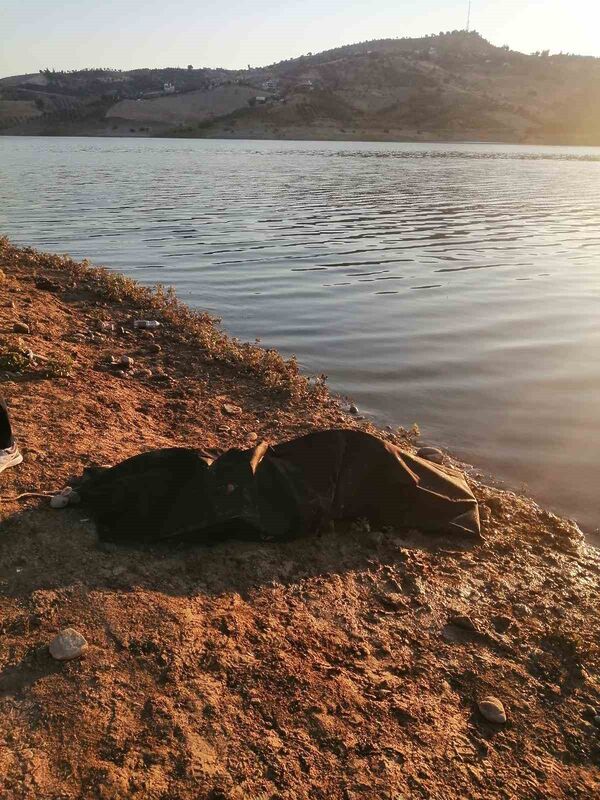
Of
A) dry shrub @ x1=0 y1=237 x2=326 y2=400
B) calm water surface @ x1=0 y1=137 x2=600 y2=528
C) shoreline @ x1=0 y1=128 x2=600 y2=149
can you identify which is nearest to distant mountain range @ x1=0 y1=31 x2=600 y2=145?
shoreline @ x1=0 y1=128 x2=600 y2=149

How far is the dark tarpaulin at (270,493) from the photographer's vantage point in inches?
163

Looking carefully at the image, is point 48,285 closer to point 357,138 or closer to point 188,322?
point 188,322

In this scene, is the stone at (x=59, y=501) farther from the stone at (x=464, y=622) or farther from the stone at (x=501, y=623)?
the stone at (x=501, y=623)

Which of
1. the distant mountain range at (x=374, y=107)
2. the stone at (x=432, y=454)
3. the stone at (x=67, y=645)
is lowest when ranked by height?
the stone at (x=432, y=454)

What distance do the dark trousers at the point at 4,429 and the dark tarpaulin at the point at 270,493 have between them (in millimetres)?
583

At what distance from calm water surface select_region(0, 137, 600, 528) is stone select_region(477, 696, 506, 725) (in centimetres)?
245

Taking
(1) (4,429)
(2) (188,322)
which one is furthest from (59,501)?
(2) (188,322)

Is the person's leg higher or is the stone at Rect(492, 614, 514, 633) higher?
the person's leg

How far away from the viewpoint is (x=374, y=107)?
400 feet

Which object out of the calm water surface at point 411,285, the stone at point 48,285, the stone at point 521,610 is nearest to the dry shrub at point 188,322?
the stone at point 48,285

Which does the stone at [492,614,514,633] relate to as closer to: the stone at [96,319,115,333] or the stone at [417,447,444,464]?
the stone at [417,447,444,464]

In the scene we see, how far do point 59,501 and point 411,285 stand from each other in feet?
33.0

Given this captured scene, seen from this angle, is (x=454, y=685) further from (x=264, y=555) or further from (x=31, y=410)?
(x=31, y=410)

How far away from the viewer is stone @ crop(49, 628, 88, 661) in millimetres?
3088
